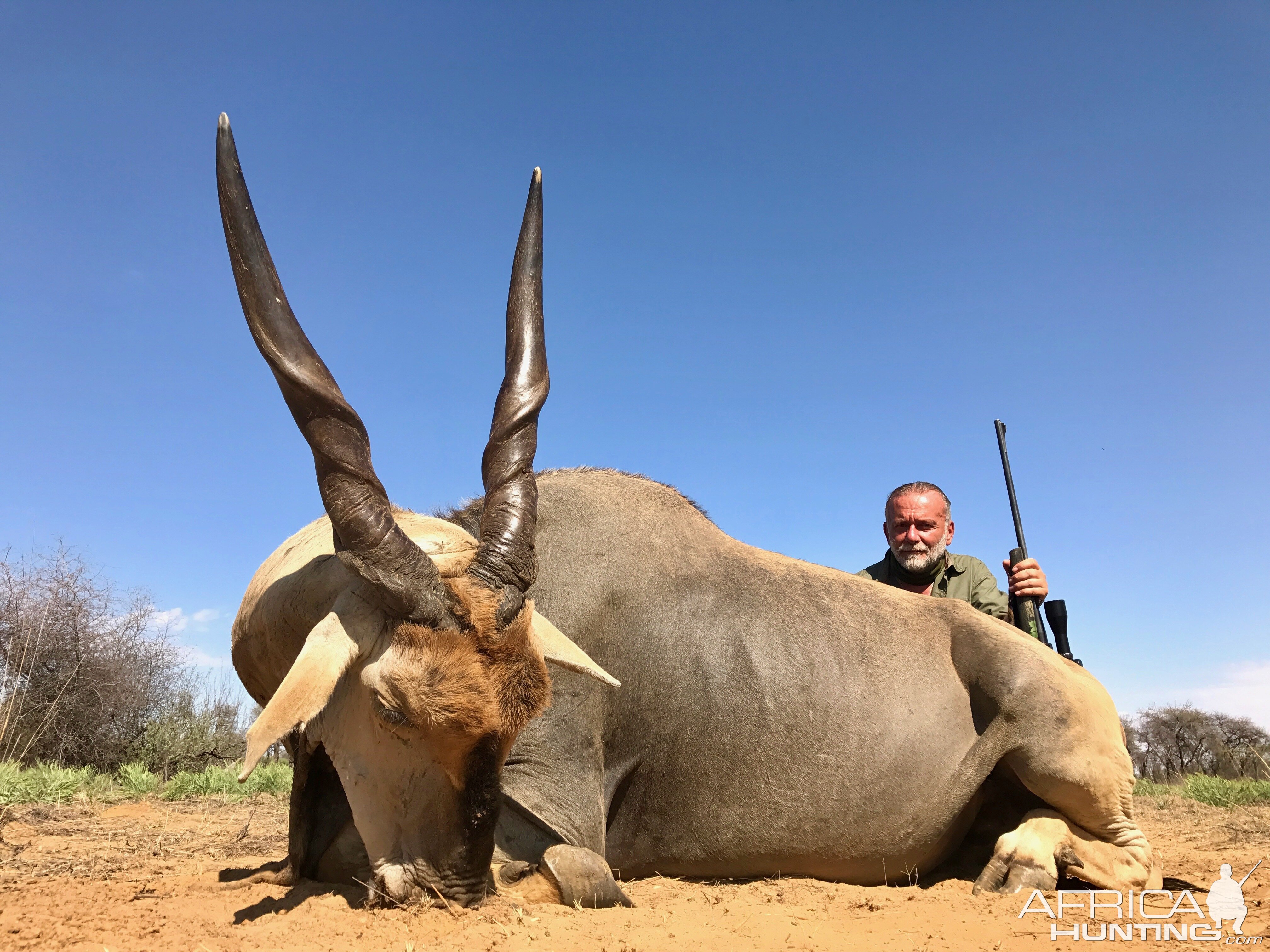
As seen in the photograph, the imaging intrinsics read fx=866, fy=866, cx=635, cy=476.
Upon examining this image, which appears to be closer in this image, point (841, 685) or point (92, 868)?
point (92, 868)

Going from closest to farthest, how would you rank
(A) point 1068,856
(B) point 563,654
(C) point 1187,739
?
(B) point 563,654 → (A) point 1068,856 → (C) point 1187,739

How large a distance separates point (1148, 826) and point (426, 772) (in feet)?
24.0

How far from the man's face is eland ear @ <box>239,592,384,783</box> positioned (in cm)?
459

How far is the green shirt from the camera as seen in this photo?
6727 mm

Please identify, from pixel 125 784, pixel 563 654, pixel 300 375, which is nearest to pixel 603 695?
pixel 563 654

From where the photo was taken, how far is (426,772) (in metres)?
3.01

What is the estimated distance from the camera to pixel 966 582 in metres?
6.88

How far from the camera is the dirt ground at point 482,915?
2.67 m

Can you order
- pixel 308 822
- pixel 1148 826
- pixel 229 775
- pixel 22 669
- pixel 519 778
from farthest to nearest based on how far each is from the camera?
pixel 22 669
pixel 229 775
pixel 1148 826
pixel 519 778
pixel 308 822

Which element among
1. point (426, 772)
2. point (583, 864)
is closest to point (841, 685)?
point (583, 864)

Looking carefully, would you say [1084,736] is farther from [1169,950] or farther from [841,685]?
[1169,950]

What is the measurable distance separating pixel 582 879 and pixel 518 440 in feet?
6.01

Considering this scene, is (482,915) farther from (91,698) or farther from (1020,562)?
(91,698)

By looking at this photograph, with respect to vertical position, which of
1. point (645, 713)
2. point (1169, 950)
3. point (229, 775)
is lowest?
point (229, 775)
